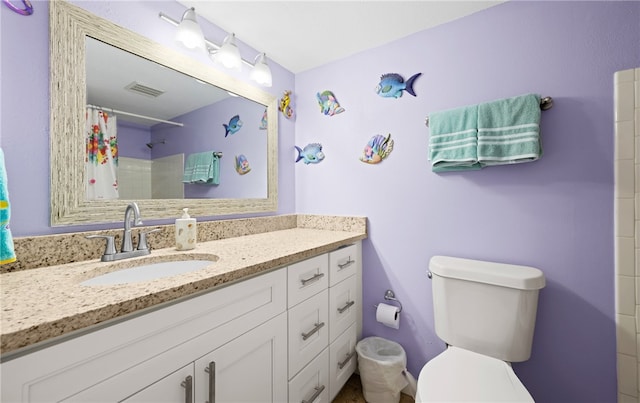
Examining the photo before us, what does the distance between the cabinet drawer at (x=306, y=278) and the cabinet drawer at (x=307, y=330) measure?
34 mm

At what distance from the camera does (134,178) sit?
3.88 feet

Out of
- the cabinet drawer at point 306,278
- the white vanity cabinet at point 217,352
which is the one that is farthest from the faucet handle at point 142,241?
the cabinet drawer at point 306,278

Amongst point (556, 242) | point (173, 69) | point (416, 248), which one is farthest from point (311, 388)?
point (173, 69)

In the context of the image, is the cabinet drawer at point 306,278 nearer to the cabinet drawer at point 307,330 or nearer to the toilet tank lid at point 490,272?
the cabinet drawer at point 307,330

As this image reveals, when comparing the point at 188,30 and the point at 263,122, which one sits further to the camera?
the point at 263,122

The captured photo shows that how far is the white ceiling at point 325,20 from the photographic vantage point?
4.39ft

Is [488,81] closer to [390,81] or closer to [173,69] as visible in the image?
[390,81]

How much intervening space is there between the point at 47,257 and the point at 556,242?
6.92 feet

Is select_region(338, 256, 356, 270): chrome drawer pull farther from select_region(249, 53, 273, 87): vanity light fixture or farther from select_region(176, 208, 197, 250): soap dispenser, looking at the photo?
select_region(249, 53, 273, 87): vanity light fixture

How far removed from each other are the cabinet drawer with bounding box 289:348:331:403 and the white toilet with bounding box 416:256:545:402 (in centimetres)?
49

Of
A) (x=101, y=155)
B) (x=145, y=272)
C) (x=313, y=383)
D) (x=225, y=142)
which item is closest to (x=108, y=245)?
(x=145, y=272)

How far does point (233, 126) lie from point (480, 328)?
1728 mm

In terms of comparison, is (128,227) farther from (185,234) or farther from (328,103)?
(328,103)

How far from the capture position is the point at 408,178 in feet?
5.18
